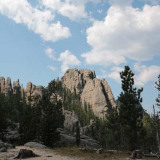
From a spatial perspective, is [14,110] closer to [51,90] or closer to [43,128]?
[51,90]

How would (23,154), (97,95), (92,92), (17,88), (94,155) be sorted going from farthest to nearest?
(92,92)
(97,95)
(17,88)
(94,155)
(23,154)

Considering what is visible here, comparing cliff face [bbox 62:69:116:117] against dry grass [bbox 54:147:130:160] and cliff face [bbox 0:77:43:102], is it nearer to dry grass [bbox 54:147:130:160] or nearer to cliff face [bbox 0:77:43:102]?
cliff face [bbox 0:77:43:102]

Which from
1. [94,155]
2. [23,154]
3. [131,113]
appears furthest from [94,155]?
[131,113]

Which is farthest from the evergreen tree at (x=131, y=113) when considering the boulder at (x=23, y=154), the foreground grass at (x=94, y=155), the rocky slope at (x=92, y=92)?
the rocky slope at (x=92, y=92)

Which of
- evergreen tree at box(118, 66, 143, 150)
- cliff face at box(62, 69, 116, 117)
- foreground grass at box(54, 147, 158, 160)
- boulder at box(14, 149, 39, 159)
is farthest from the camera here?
cliff face at box(62, 69, 116, 117)

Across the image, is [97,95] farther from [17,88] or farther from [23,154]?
[23,154]

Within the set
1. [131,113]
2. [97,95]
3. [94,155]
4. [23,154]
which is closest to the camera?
[23,154]

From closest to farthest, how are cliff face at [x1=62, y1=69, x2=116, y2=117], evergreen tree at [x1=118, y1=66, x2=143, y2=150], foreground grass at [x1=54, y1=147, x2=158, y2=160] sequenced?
foreground grass at [x1=54, y1=147, x2=158, y2=160] → evergreen tree at [x1=118, y1=66, x2=143, y2=150] → cliff face at [x1=62, y1=69, x2=116, y2=117]

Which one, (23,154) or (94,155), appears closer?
(23,154)

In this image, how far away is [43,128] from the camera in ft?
100

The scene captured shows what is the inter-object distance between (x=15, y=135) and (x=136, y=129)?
2728 centimetres

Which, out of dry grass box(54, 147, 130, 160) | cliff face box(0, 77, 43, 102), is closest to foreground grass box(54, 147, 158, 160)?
dry grass box(54, 147, 130, 160)

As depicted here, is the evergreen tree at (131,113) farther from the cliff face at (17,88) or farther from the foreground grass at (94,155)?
the cliff face at (17,88)

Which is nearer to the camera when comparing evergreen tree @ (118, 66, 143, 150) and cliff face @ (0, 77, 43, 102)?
evergreen tree @ (118, 66, 143, 150)
